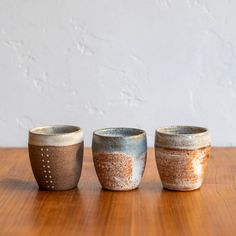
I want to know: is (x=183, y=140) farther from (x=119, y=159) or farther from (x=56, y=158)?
(x=56, y=158)

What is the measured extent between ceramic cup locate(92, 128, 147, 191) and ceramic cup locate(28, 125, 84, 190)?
0.04 meters

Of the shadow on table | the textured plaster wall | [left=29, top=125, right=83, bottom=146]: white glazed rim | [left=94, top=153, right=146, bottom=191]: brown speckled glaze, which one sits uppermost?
the textured plaster wall

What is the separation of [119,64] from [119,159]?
0.47 m

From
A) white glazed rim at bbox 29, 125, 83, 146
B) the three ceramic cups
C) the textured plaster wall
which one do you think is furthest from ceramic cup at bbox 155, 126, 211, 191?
the textured plaster wall

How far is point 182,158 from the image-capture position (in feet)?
3.21

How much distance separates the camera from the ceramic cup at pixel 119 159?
3.23 ft

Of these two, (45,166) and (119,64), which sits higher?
(119,64)

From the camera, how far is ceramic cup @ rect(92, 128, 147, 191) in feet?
3.23

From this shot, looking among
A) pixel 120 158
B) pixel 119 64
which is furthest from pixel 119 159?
pixel 119 64

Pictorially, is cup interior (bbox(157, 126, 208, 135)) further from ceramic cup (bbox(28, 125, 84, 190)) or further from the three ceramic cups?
ceramic cup (bbox(28, 125, 84, 190))

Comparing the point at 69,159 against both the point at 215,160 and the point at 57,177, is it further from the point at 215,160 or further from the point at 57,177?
the point at 215,160

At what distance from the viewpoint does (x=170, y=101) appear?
4.65 ft

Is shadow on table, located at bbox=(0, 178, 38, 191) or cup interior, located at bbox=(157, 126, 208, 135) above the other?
cup interior, located at bbox=(157, 126, 208, 135)

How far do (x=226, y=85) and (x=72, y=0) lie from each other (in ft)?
1.41
